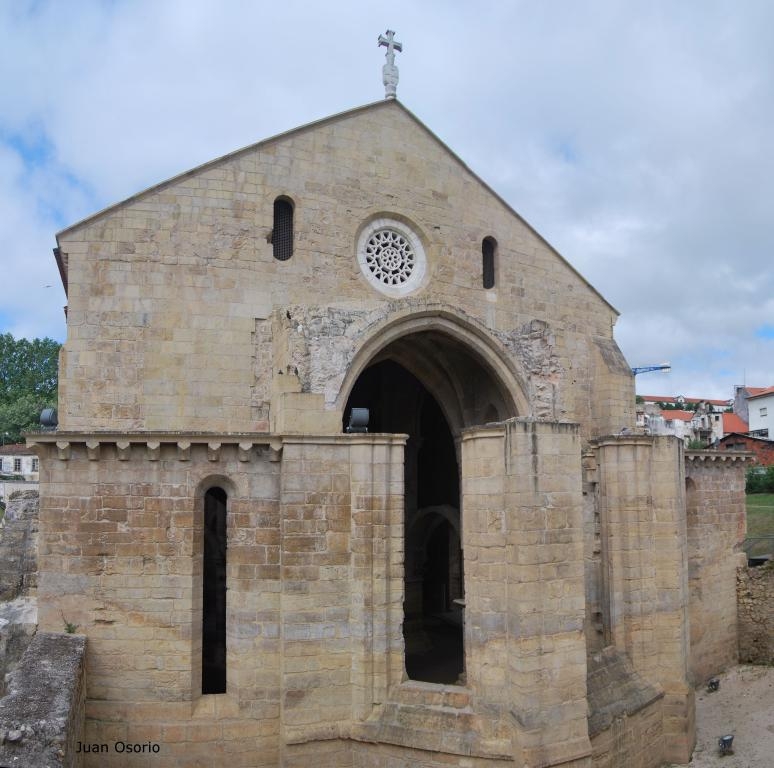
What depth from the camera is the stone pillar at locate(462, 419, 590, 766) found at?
9250mm

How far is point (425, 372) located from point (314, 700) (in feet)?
28.3

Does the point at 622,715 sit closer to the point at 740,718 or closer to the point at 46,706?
the point at 740,718

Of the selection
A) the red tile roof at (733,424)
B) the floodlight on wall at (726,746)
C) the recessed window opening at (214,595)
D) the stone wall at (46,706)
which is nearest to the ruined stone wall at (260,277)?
the recessed window opening at (214,595)

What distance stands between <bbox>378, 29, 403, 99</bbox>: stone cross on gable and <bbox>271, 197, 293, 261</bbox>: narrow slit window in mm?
3443

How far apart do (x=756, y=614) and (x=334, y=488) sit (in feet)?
40.4

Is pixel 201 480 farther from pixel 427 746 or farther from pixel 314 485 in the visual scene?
pixel 427 746

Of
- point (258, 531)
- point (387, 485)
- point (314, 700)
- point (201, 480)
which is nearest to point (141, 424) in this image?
point (201, 480)

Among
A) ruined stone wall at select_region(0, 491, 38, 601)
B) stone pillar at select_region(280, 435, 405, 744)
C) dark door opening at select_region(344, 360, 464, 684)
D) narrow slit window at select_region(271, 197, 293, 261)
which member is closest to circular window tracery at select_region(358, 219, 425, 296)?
narrow slit window at select_region(271, 197, 293, 261)

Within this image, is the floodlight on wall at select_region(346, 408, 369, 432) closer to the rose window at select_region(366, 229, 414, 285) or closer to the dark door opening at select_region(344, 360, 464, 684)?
the rose window at select_region(366, 229, 414, 285)

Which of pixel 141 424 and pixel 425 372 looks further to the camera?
pixel 425 372

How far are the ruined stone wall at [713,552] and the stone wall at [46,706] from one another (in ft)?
41.1

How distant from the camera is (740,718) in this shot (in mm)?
13844

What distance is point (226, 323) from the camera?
39.4 ft

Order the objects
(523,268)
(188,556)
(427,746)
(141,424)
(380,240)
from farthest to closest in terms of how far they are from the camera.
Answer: (523,268) < (380,240) < (141,424) < (188,556) < (427,746)
